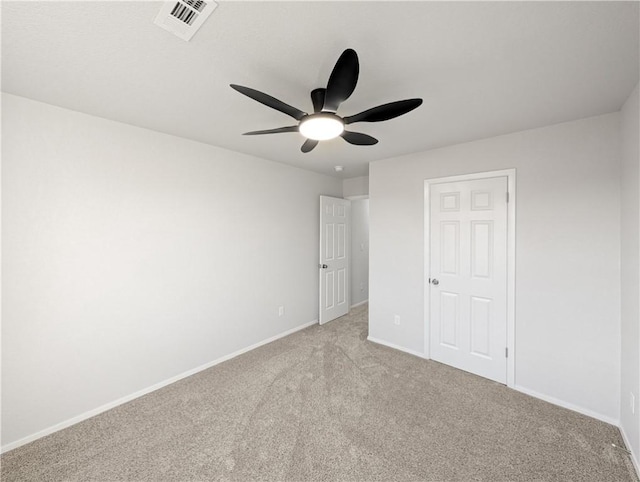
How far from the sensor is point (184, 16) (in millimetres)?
1188

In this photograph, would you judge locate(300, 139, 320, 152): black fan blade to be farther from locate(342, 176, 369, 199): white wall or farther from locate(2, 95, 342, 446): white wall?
locate(342, 176, 369, 199): white wall

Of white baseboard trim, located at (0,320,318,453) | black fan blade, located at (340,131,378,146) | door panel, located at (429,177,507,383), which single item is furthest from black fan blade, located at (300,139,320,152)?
white baseboard trim, located at (0,320,318,453)

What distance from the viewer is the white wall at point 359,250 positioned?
5164 mm

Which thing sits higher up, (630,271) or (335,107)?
(335,107)

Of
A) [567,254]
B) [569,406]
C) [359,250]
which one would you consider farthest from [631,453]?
[359,250]

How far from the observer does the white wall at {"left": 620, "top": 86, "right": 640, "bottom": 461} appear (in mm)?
1750

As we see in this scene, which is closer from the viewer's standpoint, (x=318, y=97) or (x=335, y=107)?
(x=335, y=107)

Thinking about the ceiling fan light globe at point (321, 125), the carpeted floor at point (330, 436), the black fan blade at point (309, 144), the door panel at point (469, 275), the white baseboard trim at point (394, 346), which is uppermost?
the black fan blade at point (309, 144)

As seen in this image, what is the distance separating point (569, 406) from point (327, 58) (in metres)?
3.25

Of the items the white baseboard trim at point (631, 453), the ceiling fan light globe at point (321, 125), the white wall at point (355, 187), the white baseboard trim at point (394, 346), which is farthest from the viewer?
the white wall at point (355, 187)

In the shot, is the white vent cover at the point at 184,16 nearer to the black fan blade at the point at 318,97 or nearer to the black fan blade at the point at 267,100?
the black fan blade at the point at 267,100

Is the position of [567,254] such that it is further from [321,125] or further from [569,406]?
[321,125]

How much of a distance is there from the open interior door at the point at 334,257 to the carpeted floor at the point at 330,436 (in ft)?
5.40

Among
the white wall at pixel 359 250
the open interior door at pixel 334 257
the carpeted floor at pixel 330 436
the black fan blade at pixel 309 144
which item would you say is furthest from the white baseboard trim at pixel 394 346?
the black fan blade at pixel 309 144
